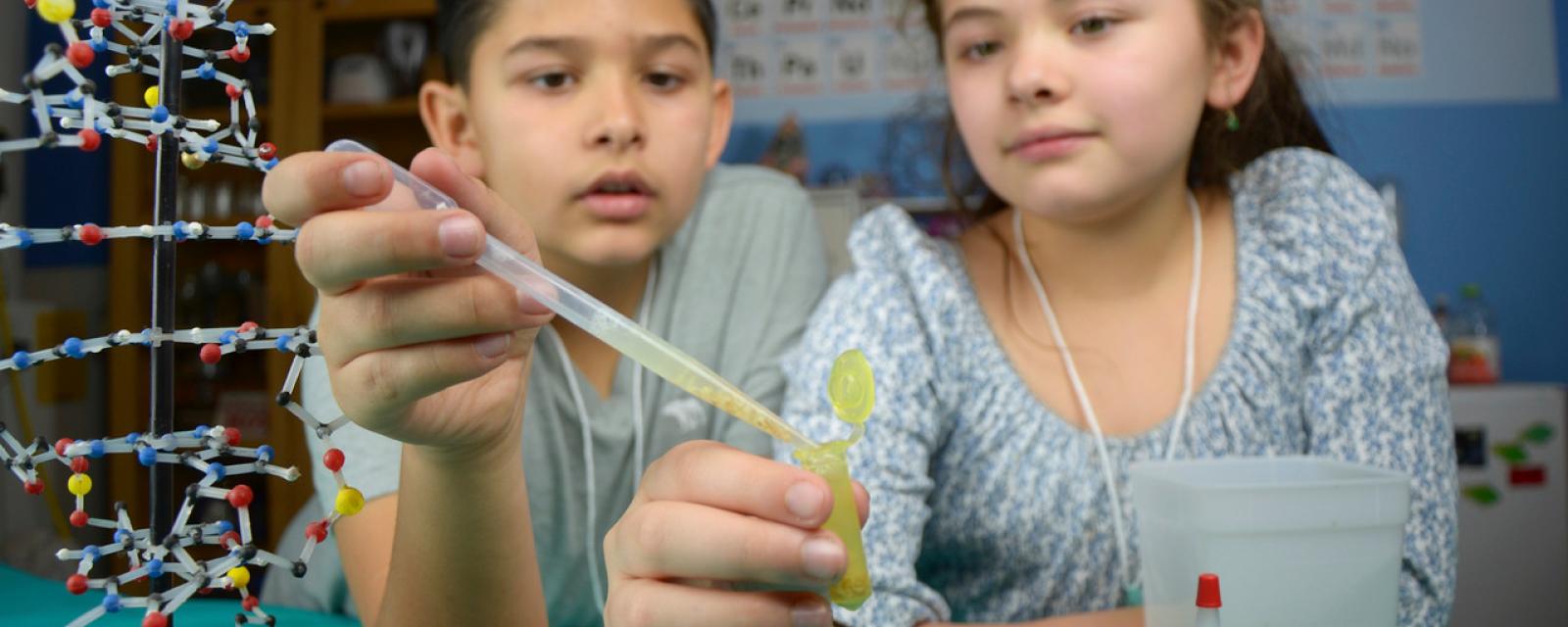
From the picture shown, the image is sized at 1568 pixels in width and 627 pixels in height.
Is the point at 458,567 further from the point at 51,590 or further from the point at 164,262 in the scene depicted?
the point at 51,590

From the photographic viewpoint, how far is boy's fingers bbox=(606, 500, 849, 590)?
0.44 m

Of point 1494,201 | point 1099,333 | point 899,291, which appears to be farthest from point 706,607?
Answer: point 1494,201

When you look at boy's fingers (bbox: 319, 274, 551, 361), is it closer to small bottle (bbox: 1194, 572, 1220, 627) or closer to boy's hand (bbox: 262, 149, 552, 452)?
boy's hand (bbox: 262, 149, 552, 452)

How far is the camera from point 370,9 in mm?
3123

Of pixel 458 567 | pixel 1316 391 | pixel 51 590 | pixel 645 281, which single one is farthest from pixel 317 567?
pixel 1316 391

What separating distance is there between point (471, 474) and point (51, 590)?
1.68 ft

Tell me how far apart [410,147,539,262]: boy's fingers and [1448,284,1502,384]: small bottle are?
290cm

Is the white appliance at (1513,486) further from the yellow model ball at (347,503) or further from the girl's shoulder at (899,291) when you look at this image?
the yellow model ball at (347,503)

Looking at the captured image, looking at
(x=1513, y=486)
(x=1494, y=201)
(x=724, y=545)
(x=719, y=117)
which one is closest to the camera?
(x=724, y=545)

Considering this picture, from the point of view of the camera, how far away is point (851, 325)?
36.5 inches

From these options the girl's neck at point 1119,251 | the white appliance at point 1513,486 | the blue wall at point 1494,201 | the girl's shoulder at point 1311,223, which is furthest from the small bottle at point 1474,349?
the girl's neck at point 1119,251

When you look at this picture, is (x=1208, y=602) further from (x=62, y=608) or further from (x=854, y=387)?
(x=62, y=608)

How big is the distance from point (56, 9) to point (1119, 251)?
2.87 ft

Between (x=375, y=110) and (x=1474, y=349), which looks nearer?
(x=1474, y=349)
